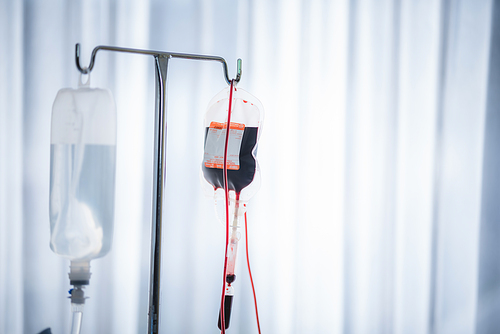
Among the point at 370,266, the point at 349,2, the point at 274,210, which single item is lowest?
the point at 370,266

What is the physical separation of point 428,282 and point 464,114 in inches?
30.7

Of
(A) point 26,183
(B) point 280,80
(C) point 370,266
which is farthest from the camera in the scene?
(C) point 370,266

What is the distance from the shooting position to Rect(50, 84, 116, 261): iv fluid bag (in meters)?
0.66

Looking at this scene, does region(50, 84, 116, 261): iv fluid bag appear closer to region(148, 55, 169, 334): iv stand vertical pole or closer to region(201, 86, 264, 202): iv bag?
region(148, 55, 169, 334): iv stand vertical pole

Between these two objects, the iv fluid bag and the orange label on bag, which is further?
the orange label on bag

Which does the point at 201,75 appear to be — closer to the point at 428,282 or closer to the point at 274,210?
the point at 274,210

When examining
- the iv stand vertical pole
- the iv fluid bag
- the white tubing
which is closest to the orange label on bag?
the iv stand vertical pole

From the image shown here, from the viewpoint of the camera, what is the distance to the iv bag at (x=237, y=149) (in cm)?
79

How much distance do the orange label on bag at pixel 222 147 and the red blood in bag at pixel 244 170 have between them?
0.01 m

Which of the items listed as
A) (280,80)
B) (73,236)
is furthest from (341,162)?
(73,236)

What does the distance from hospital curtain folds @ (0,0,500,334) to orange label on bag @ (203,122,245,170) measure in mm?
344

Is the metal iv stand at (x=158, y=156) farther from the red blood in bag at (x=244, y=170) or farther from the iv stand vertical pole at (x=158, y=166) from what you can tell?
the red blood in bag at (x=244, y=170)

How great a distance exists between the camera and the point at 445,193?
4.38 feet

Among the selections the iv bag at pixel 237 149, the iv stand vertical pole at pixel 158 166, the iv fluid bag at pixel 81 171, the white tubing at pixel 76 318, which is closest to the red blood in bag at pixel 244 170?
the iv bag at pixel 237 149
